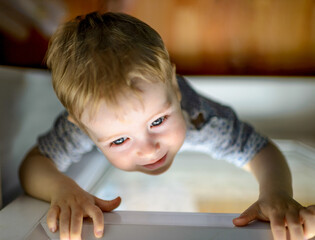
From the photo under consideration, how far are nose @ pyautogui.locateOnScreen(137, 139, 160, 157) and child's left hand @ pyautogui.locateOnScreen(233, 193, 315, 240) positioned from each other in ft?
0.46

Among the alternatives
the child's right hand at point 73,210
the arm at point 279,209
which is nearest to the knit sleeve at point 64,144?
the child's right hand at point 73,210

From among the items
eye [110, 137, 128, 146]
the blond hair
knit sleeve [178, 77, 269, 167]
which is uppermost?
the blond hair

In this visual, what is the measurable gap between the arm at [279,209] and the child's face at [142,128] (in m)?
0.14

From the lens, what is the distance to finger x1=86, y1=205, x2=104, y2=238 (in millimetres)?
384

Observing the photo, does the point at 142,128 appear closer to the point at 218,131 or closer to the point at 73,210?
the point at 73,210

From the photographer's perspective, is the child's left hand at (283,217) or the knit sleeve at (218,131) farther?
the knit sleeve at (218,131)

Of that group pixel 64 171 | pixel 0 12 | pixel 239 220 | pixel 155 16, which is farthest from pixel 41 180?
pixel 155 16

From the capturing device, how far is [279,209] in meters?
0.41

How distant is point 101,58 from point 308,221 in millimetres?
304

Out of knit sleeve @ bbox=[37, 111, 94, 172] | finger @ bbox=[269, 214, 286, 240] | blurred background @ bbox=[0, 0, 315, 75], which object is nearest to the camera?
finger @ bbox=[269, 214, 286, 240]

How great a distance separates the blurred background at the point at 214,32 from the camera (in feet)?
3.03

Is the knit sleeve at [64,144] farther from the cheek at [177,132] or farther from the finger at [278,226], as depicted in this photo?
the finger at [278,226]

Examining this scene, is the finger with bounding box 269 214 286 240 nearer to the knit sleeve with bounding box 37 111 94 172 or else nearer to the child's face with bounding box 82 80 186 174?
the child's face with bounding box 82 80 186 174

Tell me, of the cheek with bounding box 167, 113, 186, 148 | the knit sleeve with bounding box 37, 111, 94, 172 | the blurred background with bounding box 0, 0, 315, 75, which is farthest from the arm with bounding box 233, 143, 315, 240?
the blurred background with bounding box 0, 0, 315, 75
